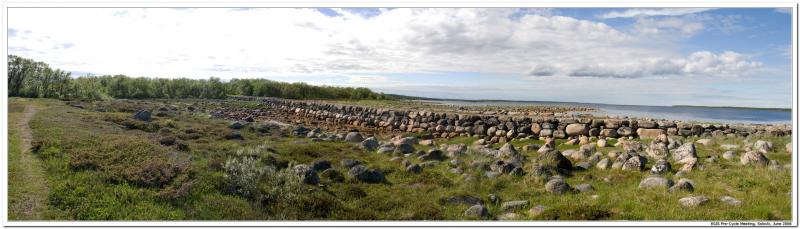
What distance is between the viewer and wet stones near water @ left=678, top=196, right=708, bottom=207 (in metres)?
8.52

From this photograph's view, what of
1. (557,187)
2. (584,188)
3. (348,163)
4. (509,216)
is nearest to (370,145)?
(348,163)

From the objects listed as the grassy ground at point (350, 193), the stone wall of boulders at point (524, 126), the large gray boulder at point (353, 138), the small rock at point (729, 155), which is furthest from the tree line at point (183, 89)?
the small rock at point (729, 155)

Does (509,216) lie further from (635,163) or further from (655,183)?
(635,163)

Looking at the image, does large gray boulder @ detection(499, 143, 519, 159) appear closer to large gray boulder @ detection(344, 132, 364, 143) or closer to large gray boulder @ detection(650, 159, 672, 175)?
large gray boulder @ detection(650, 159, 672, 175)

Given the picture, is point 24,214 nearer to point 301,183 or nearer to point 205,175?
point 205,175

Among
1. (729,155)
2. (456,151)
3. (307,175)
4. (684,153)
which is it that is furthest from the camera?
(456,151)

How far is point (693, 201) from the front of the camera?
8570 millimetres

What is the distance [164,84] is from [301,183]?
7049 cm

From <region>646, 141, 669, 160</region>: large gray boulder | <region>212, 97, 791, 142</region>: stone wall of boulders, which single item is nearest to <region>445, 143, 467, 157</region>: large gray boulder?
<region>212, 97, 791, 142</region>: stone wall of boulders

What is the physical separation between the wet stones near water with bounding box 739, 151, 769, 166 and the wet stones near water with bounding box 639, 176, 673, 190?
313cm

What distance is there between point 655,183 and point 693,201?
4.41 feet

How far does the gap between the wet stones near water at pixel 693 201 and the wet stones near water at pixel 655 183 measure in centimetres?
A: 92

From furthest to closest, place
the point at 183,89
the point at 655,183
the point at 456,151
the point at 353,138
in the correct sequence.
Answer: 1. the point at 183,89
2. the point at 353,138
3. the point at 456,151
4. the point at 655,183

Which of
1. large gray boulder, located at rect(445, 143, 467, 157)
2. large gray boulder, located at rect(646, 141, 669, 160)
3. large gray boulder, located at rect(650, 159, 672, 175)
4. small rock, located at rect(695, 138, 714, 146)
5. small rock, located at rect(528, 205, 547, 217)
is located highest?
small rock, located at rect(695, 138, 714, 146)
